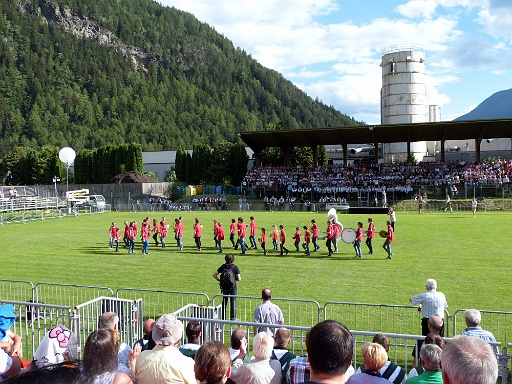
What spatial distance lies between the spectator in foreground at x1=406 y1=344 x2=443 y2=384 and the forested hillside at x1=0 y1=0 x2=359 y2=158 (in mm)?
130688

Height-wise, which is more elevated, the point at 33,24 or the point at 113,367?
the point at 33,24

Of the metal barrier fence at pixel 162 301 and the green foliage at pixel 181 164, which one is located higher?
the green foliage at pixel 181 164

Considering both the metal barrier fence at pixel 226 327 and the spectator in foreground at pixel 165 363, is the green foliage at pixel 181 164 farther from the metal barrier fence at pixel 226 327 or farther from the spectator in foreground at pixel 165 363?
the spectator in foreground at pixel 165 363

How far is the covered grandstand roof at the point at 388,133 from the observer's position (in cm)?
4776

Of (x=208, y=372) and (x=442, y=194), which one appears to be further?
(x=442, y=194)

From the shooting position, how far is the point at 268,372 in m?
4.67

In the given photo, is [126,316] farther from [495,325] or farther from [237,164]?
[237,164]

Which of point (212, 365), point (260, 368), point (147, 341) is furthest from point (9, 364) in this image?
point (260, 368)

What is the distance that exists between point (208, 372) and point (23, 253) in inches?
807

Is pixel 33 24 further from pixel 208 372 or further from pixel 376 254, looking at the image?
pixel 208 372

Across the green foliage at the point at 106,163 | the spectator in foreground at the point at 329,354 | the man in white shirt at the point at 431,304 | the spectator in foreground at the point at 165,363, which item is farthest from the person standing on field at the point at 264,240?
the green foliage at the point at 106,163

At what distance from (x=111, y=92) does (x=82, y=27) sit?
46.2 metres

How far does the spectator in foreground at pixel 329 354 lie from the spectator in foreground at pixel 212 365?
1030 millimetres

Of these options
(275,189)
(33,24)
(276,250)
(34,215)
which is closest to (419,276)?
(276,250)
